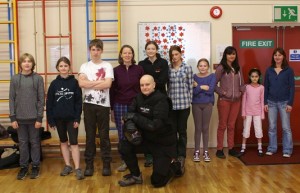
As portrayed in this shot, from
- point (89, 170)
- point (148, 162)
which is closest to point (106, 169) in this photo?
point (89, 170)

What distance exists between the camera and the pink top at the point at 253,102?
189 inches

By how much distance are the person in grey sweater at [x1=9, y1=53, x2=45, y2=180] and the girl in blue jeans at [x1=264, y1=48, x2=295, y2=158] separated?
2982 millimetres

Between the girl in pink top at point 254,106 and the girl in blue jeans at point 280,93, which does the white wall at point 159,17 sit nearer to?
the girl in pink top at point 254,106

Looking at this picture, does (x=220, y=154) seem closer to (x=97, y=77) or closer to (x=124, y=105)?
(x=124, y=105)

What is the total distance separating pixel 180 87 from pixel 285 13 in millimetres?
2249

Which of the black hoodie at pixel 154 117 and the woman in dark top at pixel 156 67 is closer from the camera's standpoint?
the black hoodie at pixel 154 117

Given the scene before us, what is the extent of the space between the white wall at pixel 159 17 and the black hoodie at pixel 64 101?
4.13 ft

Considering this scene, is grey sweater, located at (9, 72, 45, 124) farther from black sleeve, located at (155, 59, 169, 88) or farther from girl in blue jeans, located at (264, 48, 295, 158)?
girl in blue jeans, located at (264, 48, 295, 158)

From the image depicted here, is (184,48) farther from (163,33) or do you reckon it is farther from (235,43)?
(235,43)

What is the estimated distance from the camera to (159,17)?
5188 mm

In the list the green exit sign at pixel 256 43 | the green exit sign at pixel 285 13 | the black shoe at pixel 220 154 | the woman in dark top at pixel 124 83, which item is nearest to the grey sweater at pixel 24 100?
the woman in dark top at pixel 124 83

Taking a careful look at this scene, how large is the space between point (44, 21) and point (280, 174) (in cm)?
369

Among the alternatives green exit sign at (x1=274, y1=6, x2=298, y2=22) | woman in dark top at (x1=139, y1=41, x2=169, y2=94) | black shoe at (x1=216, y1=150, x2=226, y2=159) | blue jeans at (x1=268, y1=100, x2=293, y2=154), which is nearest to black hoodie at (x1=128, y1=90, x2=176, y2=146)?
woman in dark top at (x1=139, y1=41, x2=169, y2=94)

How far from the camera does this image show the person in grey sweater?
3906mm
